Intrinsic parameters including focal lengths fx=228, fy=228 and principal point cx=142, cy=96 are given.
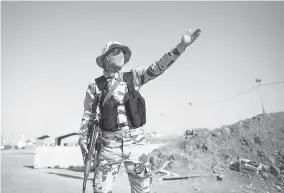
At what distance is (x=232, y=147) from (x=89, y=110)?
10.0m

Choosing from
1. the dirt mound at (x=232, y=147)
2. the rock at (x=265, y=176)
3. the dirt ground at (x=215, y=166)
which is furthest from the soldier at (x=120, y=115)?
the dirt mound at (x=232, y=147)

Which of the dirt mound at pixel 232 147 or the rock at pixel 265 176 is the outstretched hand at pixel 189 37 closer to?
the rock at pixel 265 176

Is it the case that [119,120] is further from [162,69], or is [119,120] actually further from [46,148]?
[46,148]

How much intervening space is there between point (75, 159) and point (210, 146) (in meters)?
8.90

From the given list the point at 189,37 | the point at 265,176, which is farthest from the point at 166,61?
the point at 265,176

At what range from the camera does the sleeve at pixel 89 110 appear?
2.88 meters

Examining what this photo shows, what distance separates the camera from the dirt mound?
10.0m

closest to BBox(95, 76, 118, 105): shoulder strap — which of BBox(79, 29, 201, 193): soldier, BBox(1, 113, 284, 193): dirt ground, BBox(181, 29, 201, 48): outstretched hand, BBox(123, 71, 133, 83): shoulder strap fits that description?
BBox(79, 29, 201, 193): soldier

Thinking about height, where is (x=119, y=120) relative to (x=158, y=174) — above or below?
above

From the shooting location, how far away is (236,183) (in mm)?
8023

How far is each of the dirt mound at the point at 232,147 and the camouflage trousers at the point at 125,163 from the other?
26.0ft

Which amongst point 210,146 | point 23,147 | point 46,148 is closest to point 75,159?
point 46,148

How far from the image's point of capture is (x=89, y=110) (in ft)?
9.60

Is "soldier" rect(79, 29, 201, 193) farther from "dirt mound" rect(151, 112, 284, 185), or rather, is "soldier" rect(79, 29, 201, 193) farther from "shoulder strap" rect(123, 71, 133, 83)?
"dirt mound" rect(151, 112, 284, 185)
